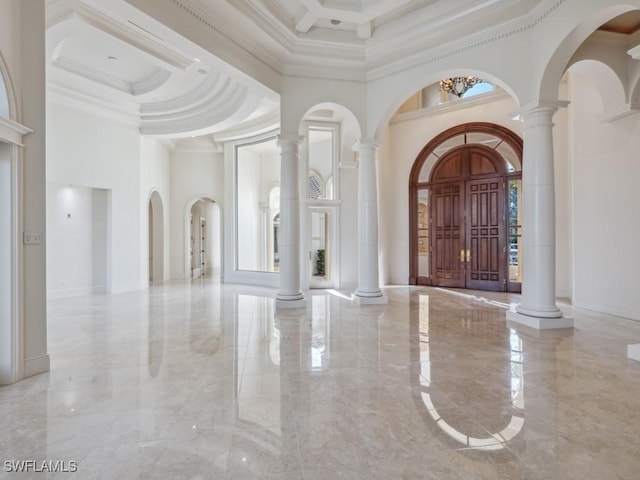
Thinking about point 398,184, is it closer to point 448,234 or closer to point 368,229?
point 448,234

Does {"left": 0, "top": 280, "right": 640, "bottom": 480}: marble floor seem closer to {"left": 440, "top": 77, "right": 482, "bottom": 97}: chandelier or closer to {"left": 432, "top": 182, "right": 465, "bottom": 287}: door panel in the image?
{"left": 432, "top": 182, "right": 465, "bottom": 287}: door panel

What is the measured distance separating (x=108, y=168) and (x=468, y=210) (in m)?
9.43

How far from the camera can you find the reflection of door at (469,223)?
29.3 feet

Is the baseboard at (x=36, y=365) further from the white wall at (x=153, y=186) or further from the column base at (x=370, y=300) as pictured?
the white wall at (x=153, y=186)

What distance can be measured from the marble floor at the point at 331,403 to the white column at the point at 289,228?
1444 mm

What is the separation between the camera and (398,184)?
10.4 metres

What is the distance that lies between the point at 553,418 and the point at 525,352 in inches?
65.5

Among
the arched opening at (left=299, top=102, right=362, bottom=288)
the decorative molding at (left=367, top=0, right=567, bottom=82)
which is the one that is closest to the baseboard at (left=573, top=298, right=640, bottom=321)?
the decorative molding at (left=367, top=0, right=567, bottom=82)

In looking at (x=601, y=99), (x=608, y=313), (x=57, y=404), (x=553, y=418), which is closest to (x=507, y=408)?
(x=553, y=418)

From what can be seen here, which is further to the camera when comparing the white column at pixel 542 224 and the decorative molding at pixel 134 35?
the decorative molding at pixel 134 35

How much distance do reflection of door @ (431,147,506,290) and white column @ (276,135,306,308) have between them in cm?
485

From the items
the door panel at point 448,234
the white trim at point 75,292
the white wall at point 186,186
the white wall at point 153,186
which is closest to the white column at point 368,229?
the door panel at point 448,234

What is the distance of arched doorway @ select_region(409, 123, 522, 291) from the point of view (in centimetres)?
877

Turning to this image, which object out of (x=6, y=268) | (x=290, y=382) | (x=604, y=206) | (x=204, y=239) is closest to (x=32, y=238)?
(x=6, y=268)
